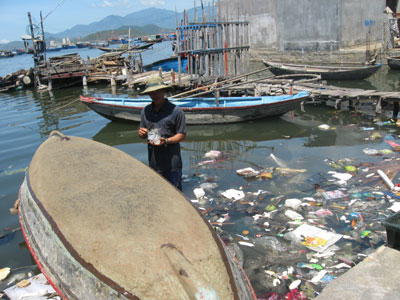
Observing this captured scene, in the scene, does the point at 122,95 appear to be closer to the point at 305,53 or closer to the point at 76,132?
the point at 76,132

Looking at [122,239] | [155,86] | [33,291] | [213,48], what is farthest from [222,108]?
[122,239]

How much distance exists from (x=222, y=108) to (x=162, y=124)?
710 cm

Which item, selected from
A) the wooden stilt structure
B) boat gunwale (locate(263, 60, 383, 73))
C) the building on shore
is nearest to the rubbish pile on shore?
the wooden stilt structure

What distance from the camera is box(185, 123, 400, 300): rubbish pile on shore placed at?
4.09 m

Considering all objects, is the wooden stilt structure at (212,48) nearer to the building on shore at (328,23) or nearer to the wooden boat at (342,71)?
the wooden boat at (342,71)

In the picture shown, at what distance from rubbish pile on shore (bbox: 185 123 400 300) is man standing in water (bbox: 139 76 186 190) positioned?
4.51 ft

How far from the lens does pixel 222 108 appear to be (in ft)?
38.0

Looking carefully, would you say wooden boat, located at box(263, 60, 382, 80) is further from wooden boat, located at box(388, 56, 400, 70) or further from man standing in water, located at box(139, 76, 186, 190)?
man standing in water, located at box(139, 76, 186, 190)

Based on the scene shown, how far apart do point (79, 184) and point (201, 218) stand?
1.38 metres

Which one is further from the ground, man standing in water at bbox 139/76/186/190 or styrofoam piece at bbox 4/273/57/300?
man standing in water at bbox 139/76/186/190

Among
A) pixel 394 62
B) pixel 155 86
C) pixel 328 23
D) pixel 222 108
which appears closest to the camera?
pixel 155 86

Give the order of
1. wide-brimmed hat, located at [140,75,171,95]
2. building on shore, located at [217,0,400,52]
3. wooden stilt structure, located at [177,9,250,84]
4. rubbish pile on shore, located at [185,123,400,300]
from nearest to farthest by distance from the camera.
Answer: rubbish pile on shore, located at [185,123,400,300] < wide-brimmed hat, located at [140,75,171,95] < wooden stilt structure, located at [177,9,250,84] < building on shore, located at [217,0,400,52]

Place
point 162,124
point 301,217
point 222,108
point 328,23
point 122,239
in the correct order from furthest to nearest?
point 328,23 → point 222,108 → point 301,217 → point 162,124 → point 122,239

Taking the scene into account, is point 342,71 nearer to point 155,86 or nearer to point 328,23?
point 328,23
